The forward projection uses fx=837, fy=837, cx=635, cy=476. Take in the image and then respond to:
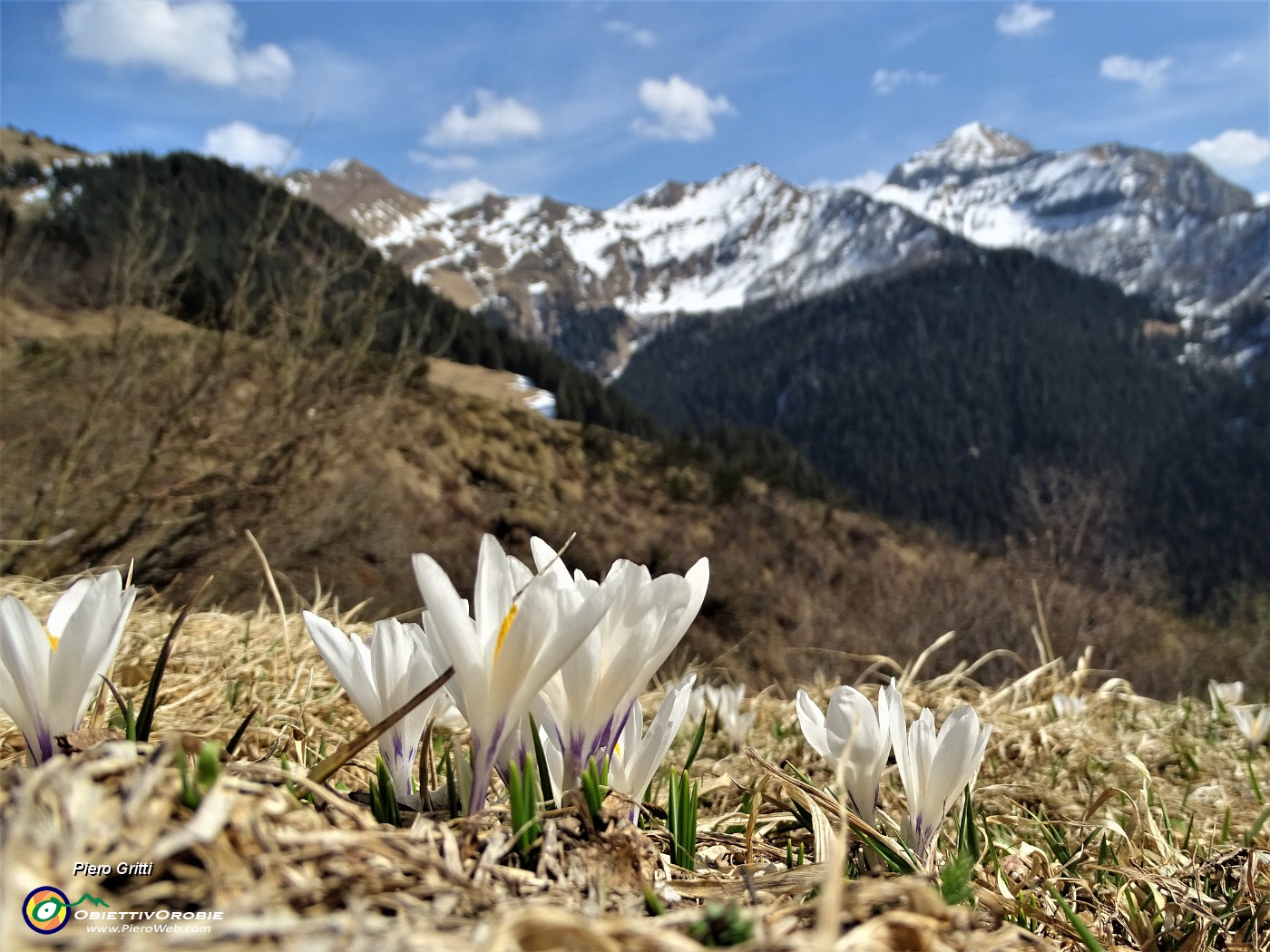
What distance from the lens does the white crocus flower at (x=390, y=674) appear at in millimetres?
906

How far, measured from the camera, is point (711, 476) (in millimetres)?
30609

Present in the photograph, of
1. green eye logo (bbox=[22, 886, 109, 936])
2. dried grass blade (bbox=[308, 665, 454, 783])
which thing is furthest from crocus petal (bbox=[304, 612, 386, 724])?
green eye logo (bbox=[22, 886, 109, 936])

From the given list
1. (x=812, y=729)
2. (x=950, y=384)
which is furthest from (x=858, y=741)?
(x=950, y=384)

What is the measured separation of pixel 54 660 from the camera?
821 mm

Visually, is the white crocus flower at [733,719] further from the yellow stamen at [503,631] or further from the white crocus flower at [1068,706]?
the yellow stamen at [503,631]

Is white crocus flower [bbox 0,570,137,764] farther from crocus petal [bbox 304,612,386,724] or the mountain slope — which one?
the mountain slope

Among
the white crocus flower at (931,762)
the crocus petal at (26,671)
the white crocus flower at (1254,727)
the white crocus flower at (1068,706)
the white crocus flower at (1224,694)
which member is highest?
the crocus petal at (26,671)

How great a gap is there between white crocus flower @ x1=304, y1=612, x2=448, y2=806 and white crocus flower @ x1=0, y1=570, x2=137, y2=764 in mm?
187

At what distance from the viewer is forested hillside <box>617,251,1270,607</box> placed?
91812 mm

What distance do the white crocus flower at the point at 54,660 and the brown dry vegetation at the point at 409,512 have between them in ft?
5.24

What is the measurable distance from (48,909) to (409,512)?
54.1 feet

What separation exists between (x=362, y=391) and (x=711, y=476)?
22.5 m

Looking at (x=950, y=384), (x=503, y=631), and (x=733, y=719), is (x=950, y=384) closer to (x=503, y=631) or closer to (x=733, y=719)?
(x=733, y=719)

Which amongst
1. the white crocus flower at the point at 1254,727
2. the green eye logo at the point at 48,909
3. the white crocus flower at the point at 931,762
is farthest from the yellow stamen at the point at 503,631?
the white crocus flower at the point at 1254,727
